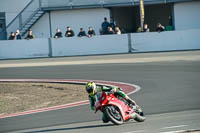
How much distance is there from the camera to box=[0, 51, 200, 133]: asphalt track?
35.3 feet

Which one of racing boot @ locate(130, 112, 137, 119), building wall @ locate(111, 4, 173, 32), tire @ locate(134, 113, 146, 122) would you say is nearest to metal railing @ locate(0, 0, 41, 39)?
building wall @ locate(111, 4, 173, 32)

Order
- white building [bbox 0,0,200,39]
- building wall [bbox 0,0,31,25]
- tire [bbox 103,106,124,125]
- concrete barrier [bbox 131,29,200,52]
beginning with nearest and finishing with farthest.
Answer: tire [bbox 103,106,124,125] < concrete barrier [bbox 131,29,200,52] < white building [bbox 0,0,200,39] < building wall [bbox 0,0,31,25]

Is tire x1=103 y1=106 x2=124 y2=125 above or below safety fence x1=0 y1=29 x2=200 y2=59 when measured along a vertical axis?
below

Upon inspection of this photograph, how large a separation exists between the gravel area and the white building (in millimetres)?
18293

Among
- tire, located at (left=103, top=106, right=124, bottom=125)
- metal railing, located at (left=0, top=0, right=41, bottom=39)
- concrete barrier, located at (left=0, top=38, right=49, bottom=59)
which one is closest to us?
tire, located at (left=103, top=106, right=124, bottom=125)

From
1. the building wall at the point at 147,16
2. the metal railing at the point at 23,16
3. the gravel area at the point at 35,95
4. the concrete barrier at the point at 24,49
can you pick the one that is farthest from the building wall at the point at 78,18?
the gravel area at the point at 35,95

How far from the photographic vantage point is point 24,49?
34469mm

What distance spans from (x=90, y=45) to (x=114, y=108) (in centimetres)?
2254

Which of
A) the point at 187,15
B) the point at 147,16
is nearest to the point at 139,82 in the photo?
the point at 187,15

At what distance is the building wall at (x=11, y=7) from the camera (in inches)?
1688

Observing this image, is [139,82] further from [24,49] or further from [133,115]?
[24,49]

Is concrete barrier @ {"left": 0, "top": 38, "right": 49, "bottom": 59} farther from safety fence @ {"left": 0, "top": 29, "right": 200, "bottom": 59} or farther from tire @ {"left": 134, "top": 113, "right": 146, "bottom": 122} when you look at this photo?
tire @ {"left": 134, "top": 113, "right": 146, "bottom": 122}

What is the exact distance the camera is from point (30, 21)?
41.2 m

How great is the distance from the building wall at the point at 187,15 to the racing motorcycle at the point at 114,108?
88.5 feet
